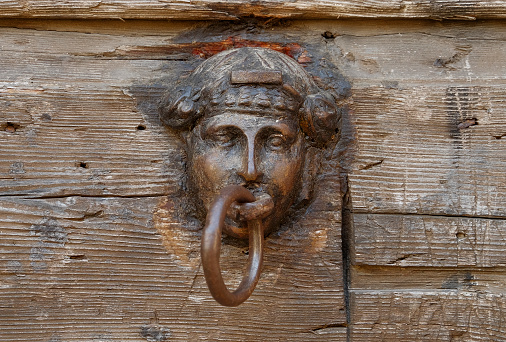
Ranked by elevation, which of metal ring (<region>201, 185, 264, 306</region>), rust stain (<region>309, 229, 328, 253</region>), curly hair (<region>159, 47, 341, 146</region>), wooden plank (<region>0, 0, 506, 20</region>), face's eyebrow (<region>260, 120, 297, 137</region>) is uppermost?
wooden plank (<region>0, 0, 506, 20</region>)

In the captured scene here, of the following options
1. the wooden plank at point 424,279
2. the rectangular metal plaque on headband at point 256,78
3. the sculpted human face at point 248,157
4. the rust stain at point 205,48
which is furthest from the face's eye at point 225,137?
the wooden plank at point 424,279

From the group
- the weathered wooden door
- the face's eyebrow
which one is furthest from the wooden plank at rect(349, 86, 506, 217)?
the face's eyebrow

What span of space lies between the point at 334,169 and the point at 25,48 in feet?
2.89

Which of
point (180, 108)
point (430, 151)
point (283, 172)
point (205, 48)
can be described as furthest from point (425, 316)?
point (205, 48)

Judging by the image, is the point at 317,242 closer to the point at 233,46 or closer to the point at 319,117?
the point at 319,117

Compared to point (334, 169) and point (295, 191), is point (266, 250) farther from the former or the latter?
point (334, 169)

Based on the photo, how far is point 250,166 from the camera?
107cm

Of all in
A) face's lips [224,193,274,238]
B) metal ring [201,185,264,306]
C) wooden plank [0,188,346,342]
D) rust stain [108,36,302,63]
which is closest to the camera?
metal ring [201,185,264,306]

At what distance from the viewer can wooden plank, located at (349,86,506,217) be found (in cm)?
123

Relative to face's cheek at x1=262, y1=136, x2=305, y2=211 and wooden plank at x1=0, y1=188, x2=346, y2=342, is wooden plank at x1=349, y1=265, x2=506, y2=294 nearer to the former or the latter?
wooden plank at x1=0, y1=188, x2=346, y2=342

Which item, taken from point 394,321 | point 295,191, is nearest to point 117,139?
point 295,191

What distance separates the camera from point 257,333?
120cm

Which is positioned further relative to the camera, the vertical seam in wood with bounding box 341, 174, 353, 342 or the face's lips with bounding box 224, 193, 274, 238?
the vertical seam in wood with bounding box 341, 174, 353, 342

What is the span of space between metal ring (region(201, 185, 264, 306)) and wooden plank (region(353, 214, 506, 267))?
30 centimetres
